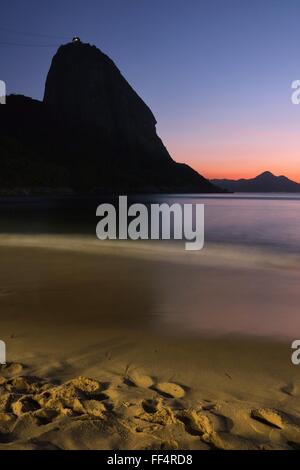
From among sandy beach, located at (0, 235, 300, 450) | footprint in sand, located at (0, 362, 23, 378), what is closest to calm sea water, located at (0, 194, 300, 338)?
sandy beach, located at (0, 235, 300, 450)

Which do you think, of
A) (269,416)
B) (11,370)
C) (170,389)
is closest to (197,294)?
(170,389)

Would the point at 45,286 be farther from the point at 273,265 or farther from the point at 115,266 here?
the point at 273,265

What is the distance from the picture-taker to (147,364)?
543 cm

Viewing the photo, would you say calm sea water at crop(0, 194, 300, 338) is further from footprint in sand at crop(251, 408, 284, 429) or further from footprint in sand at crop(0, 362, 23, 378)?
footprint in sand at crop(251, 408, 284, 429)

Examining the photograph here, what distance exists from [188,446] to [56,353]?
292cm

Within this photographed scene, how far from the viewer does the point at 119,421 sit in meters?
3.74

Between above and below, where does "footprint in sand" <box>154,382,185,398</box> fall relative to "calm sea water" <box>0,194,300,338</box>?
above

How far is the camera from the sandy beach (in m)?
3.60

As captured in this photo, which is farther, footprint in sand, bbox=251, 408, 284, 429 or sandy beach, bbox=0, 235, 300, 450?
footprint in sand, bbox=251, 408, 284, 429

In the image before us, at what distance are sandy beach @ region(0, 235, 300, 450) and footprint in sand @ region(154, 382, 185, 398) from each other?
11mm

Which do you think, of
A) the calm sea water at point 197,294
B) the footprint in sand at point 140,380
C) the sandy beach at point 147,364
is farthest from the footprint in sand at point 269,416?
the calm sea water at point 197,294

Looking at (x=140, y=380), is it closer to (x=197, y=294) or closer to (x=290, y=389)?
(x=290, y=389)

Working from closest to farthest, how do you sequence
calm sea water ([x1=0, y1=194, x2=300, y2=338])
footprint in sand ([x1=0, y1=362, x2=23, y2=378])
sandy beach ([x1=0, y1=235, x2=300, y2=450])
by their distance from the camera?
sandy beach ([x1=0, y1=235, x2=300, y2=450]), footprint in sand ([x1=0, y1=362, x2=23, y2=378]), calm sea water ([x1=0, y1=194, x2=300, y2=338])

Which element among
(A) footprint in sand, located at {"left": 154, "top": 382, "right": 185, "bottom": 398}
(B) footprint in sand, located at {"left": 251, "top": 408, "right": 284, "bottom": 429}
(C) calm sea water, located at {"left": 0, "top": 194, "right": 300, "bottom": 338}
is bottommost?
(C) calm sea water, located at {"left": 0, "top": 194, "right": 300, "bottom": 338}
